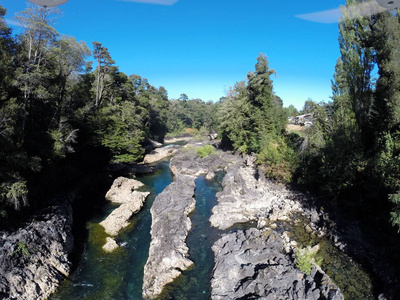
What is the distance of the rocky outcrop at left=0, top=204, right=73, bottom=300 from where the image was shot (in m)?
10.5

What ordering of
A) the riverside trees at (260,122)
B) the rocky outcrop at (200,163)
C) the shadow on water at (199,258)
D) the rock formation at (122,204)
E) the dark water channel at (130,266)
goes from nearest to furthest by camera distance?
the shadow on water at (199,258)
the dark water channel at (130,266)
the rock formation at (122,204)
the riverside trees at (260,122)
the rocky outcrop at (200,163)

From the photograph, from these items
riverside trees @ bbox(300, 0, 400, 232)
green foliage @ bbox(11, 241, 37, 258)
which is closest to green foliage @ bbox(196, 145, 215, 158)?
riverside trees @ bbox(300, 0, 400, 232)

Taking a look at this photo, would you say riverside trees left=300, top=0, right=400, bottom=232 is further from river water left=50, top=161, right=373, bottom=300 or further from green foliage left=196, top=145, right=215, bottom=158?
green foliage left=196, top=145, right=215, bottom=158

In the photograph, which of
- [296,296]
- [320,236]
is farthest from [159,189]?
[296,296]

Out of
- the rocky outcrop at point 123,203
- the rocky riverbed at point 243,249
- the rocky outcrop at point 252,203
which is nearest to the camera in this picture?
the rocky riverbed at point 243,249

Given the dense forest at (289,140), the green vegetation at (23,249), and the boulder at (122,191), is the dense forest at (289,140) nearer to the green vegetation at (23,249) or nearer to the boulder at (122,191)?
the green vegetation at (23,249)

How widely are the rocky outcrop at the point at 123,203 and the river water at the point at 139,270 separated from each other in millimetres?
639

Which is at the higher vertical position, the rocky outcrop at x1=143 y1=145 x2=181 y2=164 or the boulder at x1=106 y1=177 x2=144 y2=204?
the rocky outcrop at x1=143 y1=145 x2=181 y2=164

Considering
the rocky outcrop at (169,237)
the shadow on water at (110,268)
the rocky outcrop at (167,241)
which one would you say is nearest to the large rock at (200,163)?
the rocky outcrop at (169,237)

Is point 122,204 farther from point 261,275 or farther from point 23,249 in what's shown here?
Answer: point 261,275

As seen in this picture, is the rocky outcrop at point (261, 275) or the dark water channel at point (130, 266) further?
the dark water channel at point (130, 266)

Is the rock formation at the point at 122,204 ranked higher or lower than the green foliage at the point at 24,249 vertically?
higher

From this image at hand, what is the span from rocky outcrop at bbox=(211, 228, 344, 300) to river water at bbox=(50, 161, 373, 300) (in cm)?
102

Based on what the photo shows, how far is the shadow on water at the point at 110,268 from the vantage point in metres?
11.3
